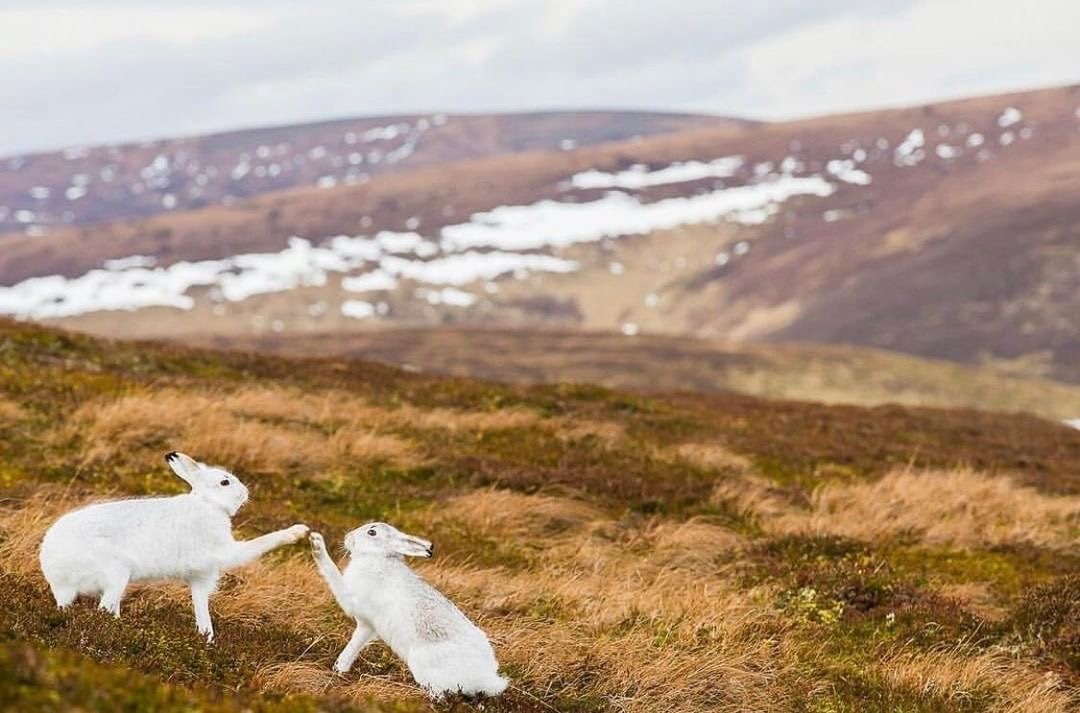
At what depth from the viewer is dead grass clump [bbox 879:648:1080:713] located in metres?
8.09

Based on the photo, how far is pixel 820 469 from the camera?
1942 centimetres

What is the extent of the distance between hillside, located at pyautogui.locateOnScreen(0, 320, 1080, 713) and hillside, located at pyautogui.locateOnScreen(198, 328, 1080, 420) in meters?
59.5

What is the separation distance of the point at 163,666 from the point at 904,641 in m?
6.81

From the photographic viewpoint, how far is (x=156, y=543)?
22.5ft

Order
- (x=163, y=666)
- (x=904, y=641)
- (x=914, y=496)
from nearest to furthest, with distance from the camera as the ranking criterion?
(x=163, y=666) → (x=904, y=641) → (x=914, y=496)

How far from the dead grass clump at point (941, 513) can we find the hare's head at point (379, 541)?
8151 mm

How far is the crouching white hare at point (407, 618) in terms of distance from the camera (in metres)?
6.32

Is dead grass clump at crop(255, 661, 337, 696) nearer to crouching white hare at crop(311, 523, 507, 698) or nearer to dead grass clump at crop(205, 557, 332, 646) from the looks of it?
crouching white hare at crop(311, 523, 507, 698)

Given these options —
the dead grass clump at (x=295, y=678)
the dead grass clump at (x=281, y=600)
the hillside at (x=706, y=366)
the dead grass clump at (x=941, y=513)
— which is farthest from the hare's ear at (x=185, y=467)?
the hillside at (x=706, y=366)

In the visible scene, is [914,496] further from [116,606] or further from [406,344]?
[406,344]

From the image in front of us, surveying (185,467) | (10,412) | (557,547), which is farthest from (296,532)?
(10,412)

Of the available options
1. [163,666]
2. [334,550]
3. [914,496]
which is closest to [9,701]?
[163,666]

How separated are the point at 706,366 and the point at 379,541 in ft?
318

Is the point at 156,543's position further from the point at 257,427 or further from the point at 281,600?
the point at 257,427
